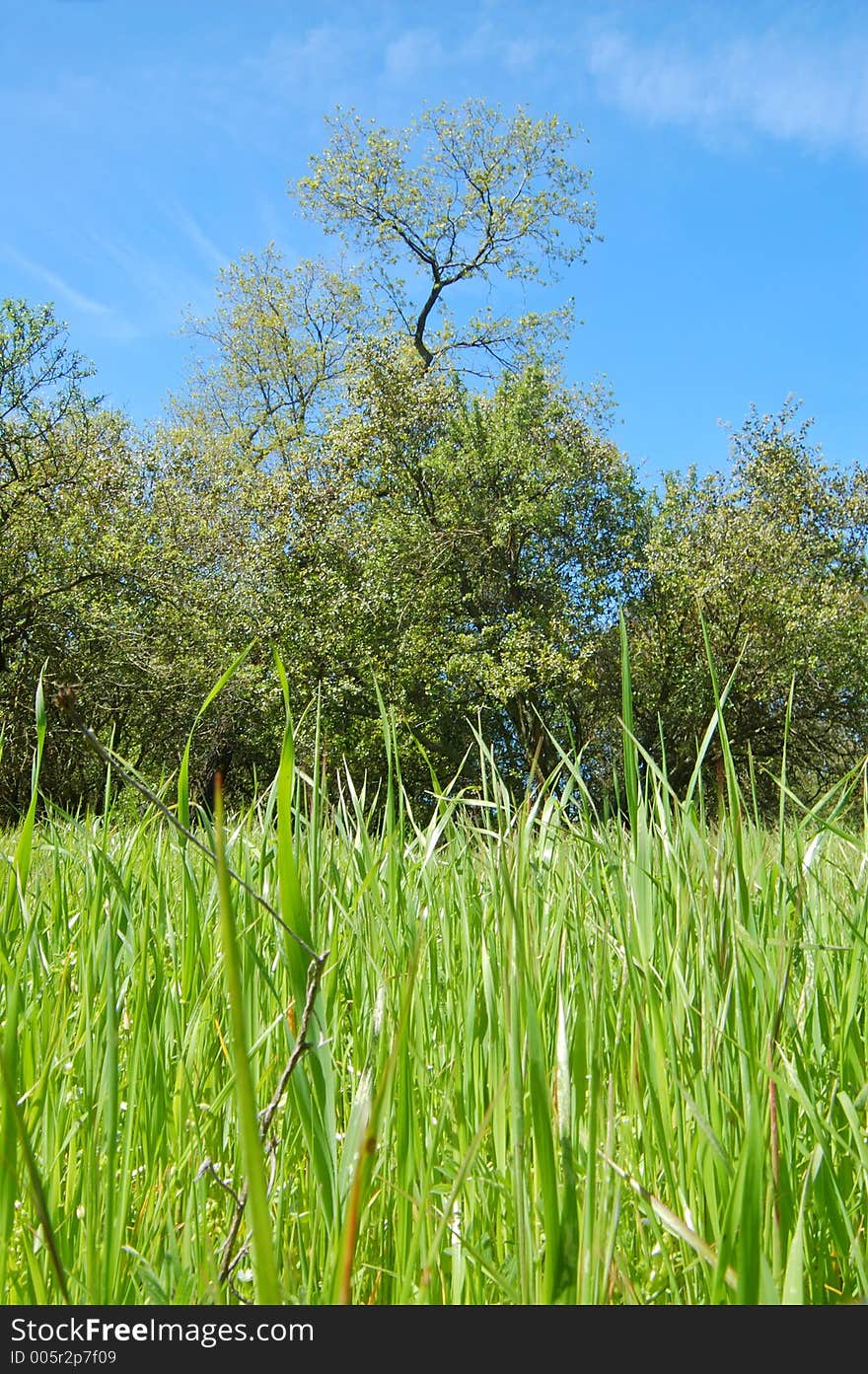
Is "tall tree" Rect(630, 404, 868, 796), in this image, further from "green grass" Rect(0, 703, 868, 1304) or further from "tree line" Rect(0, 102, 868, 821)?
"green grass" Rect(0, 703, 868, 1304)

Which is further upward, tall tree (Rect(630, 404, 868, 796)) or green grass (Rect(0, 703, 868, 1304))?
tall tree (Rect(630, 404, 868, 796))

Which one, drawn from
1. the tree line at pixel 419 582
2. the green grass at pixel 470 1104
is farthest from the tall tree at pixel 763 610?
the green grass at pixel 470 1104

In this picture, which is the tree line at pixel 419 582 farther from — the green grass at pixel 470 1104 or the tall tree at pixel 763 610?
the green grass at pixel 470 1104

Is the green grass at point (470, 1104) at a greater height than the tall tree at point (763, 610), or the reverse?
the tall tree at point (763, 610)

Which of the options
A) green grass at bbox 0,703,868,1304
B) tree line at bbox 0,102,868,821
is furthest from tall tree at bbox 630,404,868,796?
green grass at bbox 0,703,868,1304

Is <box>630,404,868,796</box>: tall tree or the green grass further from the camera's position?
<box>630,404,868,796</box>: tall tree

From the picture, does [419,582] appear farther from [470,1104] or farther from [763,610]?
[470,1104]

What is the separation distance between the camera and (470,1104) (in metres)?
1.17

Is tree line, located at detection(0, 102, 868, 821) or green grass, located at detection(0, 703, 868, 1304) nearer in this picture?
green grass, located at detection(0, 703, 868, 1304)

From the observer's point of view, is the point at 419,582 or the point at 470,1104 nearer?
the point at 470,1104

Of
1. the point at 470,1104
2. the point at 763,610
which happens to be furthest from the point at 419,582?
the point at 470,1104

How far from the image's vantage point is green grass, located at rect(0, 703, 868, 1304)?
69 cm

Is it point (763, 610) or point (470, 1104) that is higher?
point (763, 610)

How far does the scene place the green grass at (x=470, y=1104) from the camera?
27.4 inches
